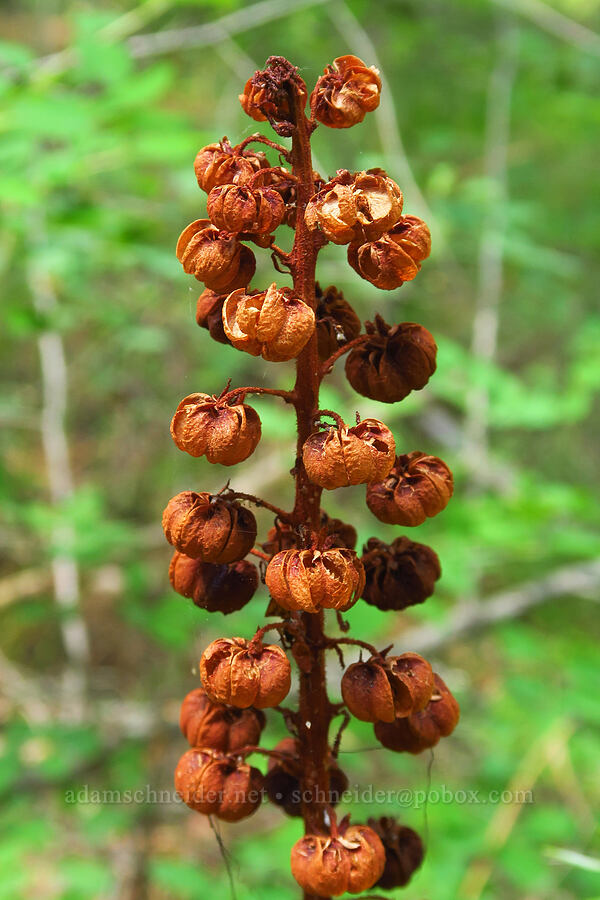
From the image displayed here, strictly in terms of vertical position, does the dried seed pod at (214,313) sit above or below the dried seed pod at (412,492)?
above

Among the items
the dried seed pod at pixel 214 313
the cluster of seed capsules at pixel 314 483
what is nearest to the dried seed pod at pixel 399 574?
the cluster of seed capsules at pixel 314 483

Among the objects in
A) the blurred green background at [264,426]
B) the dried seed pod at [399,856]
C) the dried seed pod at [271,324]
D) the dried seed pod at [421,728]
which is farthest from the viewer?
the blurred green background at [264,426]

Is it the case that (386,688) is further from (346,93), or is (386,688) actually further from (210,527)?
(346,93)

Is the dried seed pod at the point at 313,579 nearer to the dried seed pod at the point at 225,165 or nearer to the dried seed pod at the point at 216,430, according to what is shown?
the dried seed pod at the point at 216,430

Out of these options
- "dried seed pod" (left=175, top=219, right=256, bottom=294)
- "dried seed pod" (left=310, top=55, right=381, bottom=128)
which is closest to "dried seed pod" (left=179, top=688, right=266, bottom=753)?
"dried seed pod" (left=175, top=219, right=256, bottom=294)

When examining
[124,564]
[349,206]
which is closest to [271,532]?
[349,206]

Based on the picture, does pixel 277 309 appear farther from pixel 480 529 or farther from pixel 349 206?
pixel 480 529

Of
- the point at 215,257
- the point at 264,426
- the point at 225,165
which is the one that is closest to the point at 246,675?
the point at 215,257
